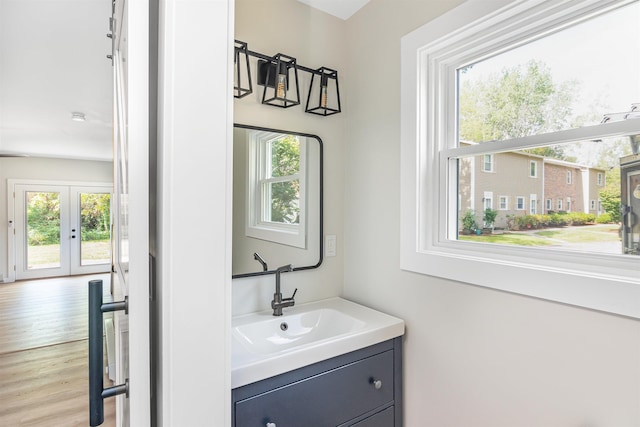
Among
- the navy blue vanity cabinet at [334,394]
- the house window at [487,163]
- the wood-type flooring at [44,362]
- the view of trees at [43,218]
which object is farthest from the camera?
the view of trees at [43,218]

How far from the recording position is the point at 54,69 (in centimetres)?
265

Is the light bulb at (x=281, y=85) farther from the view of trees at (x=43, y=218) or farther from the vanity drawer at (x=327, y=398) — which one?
the view of trees at (x=43, y=218)

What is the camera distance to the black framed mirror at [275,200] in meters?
1.59

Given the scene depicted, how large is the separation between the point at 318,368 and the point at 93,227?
835cm

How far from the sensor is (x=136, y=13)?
65cm

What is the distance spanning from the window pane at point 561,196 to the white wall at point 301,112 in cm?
68

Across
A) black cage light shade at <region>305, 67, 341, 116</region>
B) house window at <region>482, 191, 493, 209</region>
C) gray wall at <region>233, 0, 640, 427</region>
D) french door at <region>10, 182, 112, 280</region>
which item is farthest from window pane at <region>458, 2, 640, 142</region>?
french door at <region>10, 182, 112, 280</region>

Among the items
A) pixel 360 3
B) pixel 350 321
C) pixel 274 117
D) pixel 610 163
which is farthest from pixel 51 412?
pixel 610 163

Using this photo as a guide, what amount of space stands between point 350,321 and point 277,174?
79cm

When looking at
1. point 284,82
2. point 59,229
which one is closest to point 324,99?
point 284,82

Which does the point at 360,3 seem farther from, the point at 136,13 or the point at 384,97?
the point at 136,13

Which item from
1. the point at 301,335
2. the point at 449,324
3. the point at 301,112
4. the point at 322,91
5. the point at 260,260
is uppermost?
the point at 322,91

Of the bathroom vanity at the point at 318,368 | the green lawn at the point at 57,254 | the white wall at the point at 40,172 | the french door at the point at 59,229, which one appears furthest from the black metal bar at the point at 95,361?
the white wall at the point at 40,172

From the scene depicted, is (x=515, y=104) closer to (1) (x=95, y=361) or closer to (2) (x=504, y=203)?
(2) (x=504, y=203)
